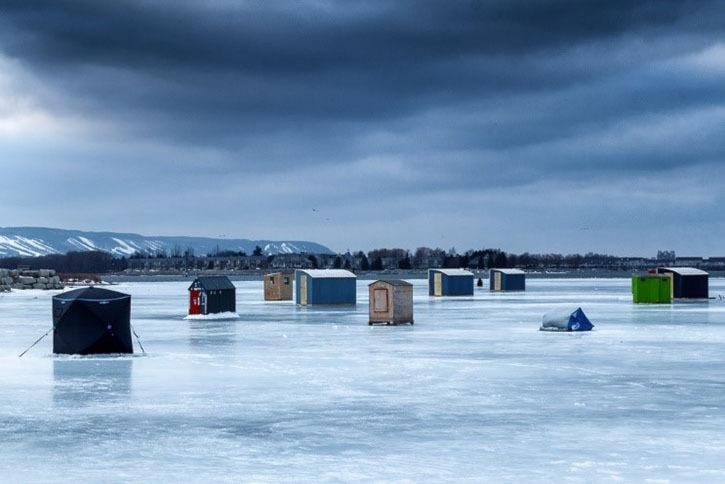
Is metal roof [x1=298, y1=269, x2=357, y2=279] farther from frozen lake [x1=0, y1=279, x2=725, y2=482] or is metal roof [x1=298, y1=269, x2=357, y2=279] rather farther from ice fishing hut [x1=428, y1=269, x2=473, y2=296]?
frozen lake [x1=0, y1=279, x2=725, y2=482]

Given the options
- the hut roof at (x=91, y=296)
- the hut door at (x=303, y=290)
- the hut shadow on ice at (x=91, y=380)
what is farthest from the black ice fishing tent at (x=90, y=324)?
the hut door at (x=303, y=290)

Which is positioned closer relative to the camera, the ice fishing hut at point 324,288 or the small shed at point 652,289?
the ice fishing hut at point 324,288

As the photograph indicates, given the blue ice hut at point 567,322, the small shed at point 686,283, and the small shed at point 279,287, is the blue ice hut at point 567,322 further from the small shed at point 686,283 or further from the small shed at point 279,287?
the small shed at point 279,287

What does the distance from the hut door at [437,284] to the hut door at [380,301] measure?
132 feet

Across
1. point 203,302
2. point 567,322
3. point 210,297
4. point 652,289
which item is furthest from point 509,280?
point 567,322

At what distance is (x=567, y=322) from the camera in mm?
35750

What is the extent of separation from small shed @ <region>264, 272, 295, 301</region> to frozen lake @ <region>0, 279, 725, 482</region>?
35848 mm

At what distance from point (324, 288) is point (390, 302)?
2099cm

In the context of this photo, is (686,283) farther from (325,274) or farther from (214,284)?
(214,284)

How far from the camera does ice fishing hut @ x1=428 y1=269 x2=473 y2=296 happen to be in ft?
262

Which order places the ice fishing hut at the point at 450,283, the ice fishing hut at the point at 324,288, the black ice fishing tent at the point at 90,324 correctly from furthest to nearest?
the ice fishing hut at the point at 450,283 < the ice fishing hut at the point at 324,288 < the black ice fishing tent at the point at 90,324

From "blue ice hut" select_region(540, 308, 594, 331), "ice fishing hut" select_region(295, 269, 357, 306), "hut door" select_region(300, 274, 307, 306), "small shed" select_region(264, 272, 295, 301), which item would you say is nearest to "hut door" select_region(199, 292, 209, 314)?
"ice fishing hut" select_region(295, 269, 357, 306)

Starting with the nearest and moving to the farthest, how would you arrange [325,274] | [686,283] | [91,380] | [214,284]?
[91,380] < [214,284] < [325,274] < [686,283]

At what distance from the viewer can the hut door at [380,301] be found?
39406 mm
